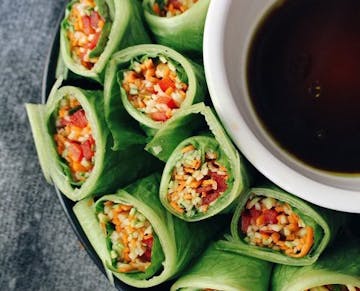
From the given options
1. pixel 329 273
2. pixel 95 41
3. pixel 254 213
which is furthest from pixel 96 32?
pixel 329 273

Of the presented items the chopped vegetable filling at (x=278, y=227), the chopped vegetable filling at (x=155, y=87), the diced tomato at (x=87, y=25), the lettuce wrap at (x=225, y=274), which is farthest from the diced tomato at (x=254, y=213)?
the diced tomato at (x=87, y=25)

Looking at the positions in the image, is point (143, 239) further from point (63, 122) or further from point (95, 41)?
point (95, 41)

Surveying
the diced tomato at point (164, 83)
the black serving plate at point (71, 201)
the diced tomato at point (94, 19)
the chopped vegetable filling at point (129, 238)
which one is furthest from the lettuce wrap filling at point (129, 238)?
the diced tomato at point (94, 19)

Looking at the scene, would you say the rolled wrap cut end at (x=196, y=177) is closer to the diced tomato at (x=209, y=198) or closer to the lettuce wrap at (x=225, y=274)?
the diced tomato at (x=209, y=198)

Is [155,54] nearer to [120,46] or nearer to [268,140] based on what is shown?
[120,46]

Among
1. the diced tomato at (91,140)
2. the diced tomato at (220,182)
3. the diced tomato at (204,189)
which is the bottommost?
the diced tomato at (91,140)

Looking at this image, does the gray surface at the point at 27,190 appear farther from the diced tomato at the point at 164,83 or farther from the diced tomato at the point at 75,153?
the diced tomato at the point at 164,83

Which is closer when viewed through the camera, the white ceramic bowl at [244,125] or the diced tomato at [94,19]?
the white ceramic bowl at [244,125]

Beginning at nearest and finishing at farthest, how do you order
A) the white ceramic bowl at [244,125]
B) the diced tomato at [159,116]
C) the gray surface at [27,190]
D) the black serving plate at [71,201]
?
the white ceramic bowl at [244,125] → the diced tomato at [159,116] → the black serving plate at [71,201] → the gray surface at [27,190]

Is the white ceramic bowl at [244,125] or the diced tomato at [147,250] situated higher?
the white ceramic bowl at [244,125]

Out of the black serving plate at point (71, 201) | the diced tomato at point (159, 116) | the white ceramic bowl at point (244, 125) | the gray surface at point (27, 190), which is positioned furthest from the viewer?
the gray surface at point (27, 190)
